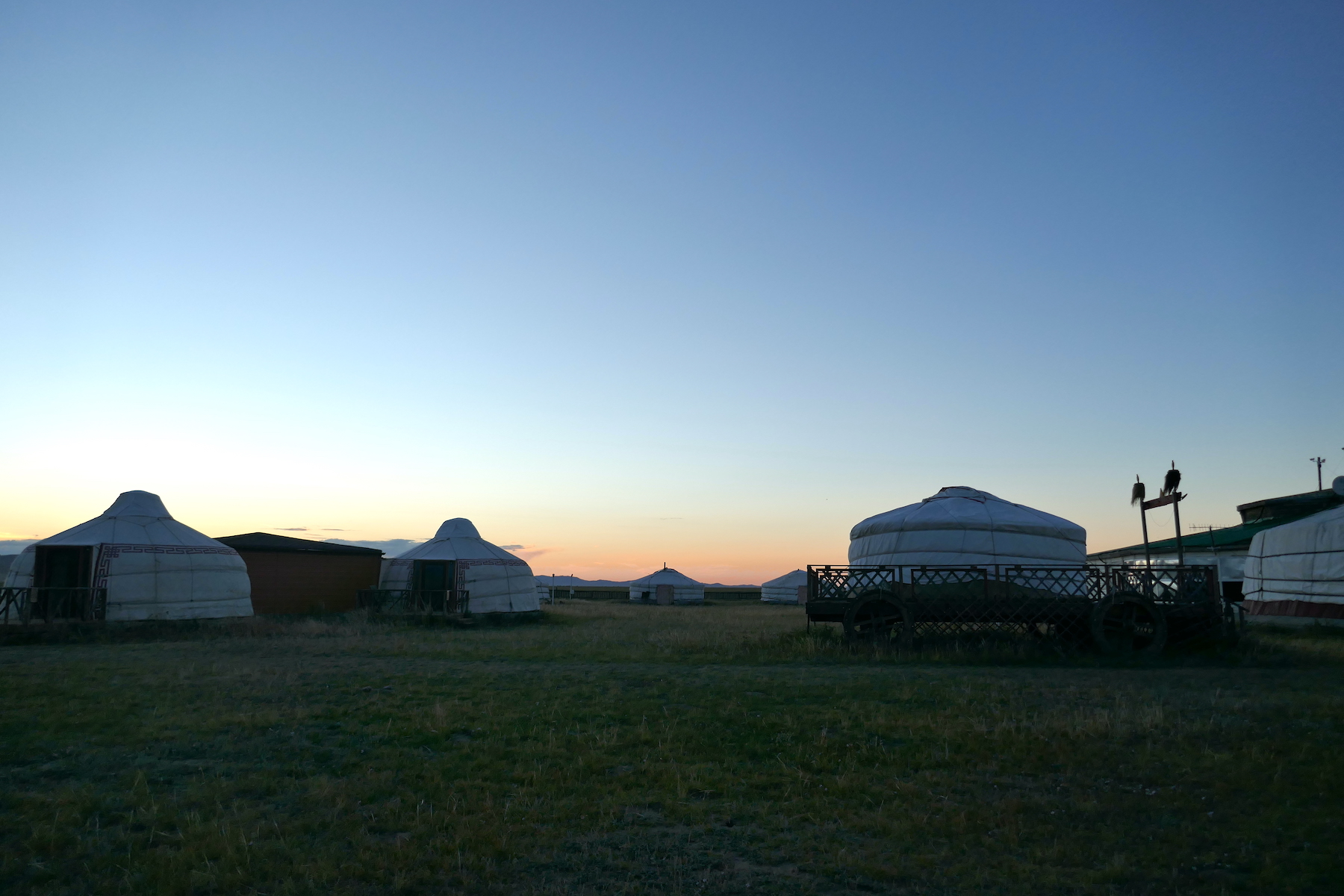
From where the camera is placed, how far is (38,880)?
16.9 feet

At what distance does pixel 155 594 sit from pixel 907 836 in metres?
24.0

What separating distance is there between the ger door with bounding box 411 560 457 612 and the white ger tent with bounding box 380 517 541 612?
3cm

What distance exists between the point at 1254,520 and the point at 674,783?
39797mm

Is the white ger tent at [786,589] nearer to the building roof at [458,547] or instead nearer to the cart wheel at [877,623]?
the building roof at [458,547]

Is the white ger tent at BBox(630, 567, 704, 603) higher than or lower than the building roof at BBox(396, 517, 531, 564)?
lower

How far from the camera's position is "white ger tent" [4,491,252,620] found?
75.5ft

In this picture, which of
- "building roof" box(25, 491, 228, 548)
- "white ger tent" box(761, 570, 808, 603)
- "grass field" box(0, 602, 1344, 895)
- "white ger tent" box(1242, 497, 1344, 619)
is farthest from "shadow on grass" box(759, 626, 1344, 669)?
"white ger tent" box(761, 570, 808, 603)

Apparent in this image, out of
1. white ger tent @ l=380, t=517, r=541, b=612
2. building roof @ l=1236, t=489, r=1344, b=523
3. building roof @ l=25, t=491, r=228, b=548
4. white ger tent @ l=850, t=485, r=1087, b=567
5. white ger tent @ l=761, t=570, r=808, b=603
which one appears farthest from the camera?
white ger tent @ l=761, t=570, r=808, b=603

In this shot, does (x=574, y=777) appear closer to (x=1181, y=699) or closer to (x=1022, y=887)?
(x=1022, y=887)

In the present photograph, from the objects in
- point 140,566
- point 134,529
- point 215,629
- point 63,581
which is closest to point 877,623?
point 215,629

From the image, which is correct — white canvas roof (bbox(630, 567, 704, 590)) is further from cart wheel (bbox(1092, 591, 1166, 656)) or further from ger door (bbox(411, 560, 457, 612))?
cart wheel (bbox(1092, 591, 1166, 656))

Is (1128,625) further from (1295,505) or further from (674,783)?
(1295,505)

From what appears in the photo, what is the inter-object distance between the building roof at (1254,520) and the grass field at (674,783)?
21.8 m

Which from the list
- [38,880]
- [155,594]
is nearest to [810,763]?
[38,880]
